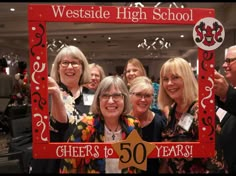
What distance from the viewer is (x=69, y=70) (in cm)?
122

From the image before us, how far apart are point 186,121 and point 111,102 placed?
34 centimetres

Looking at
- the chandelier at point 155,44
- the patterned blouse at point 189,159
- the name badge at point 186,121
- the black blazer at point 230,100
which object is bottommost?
the patterned blouse at point 189,159

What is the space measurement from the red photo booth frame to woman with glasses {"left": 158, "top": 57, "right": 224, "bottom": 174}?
12cm

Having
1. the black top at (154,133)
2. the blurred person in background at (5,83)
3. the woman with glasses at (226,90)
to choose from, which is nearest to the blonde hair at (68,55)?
the black top at (154,133)

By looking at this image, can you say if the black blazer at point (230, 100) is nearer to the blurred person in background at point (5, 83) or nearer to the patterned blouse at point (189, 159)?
the patterned blouse at point (189, 159)

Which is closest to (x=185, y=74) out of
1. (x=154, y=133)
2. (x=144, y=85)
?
(x=144, y=85)

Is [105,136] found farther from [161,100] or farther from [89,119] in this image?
[161,100]

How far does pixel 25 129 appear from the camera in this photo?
2537 millimetres

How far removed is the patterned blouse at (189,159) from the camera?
1166 mm

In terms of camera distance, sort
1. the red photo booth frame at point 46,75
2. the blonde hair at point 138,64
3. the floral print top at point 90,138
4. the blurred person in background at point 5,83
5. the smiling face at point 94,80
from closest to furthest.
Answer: the red photo booth frame at point 46,75
the floral print top at point 90,138
the blonde hair at point 138,64
the smiling face at point 94,80
the blurred person in background at point 5,83

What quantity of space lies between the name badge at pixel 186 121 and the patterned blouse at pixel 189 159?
1cm

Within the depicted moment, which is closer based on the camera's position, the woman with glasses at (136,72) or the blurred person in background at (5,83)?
the woman with glasses at (136,72)

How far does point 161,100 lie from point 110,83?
31 cm

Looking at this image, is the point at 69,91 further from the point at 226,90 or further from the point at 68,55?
the point at 226,90
